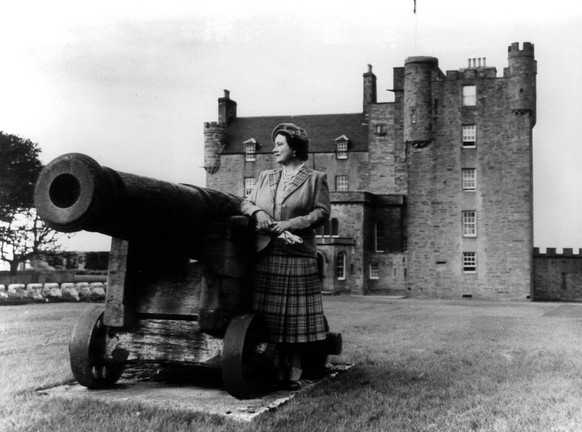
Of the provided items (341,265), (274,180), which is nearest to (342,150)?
(341,265)

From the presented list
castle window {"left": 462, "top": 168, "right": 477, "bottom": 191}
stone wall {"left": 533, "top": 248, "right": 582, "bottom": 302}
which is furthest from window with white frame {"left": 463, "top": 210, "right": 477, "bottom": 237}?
stone wall {"left": 533, "top": 248, "right": 582, "bottom": 302}

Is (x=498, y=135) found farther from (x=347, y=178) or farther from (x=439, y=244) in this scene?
(x=347, y=178)

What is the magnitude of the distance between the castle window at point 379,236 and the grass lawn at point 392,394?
32.3m

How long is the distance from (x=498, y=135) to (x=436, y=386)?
34893 millimetres

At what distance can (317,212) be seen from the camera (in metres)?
6.16

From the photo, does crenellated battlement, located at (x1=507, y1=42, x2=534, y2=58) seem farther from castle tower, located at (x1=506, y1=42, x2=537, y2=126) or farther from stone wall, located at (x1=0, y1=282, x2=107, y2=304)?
stone wall, located at (x1=0, y1=282, x2=107, y2=304)

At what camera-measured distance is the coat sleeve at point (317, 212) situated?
603 centimetres

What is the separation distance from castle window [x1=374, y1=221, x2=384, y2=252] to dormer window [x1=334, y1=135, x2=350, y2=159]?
726 cm

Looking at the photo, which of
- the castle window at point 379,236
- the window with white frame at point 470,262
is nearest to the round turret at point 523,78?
the window with white frame at point 470,262

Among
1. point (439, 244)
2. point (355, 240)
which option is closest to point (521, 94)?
point (439, 244)

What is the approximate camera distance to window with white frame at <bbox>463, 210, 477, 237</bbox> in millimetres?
39400

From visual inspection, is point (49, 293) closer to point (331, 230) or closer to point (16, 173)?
point (16, 173)

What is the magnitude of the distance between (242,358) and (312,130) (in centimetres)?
4585

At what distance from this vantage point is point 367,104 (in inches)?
1892
